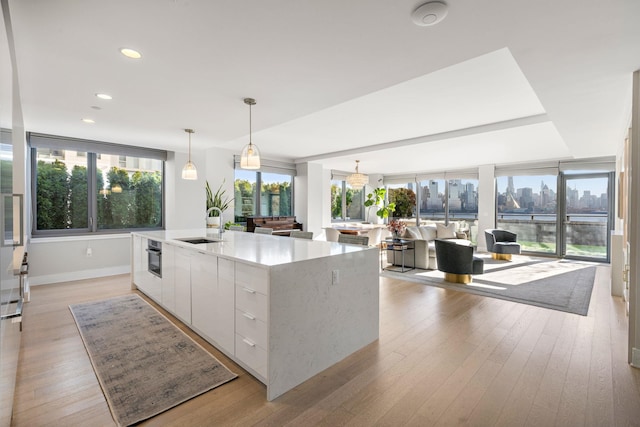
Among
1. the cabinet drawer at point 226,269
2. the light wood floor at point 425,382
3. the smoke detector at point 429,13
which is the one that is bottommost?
the light wood floor at point 425,382

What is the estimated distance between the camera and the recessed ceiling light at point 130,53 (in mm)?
2246

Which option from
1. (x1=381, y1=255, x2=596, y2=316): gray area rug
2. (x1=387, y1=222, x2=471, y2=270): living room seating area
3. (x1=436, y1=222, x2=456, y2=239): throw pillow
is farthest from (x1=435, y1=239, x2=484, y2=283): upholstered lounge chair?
(x1=436, y1=222, x2=456, y2=239): throw pillow

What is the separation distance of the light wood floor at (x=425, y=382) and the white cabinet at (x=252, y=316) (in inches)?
7.8

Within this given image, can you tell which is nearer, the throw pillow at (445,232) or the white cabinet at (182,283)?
the white cabinet at (182,283)

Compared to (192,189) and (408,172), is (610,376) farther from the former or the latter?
(408,172)

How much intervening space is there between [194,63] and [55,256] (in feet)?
15.4

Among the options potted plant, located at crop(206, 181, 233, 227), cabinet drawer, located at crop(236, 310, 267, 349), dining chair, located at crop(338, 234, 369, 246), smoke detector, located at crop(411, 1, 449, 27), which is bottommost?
cabinet drawer, located at crop(236, 310, 267, 349)

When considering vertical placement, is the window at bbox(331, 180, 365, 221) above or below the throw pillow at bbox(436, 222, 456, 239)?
above

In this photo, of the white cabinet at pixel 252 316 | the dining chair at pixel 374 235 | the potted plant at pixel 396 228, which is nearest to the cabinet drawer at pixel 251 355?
the white cabinet at pixel 252 316

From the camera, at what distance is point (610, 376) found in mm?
2340

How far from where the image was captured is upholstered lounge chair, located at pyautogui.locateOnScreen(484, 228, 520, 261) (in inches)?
287

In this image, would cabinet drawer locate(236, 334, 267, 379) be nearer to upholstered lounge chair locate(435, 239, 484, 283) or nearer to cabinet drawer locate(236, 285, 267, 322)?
cabinet drawer locate(236, 285, 267, 322)

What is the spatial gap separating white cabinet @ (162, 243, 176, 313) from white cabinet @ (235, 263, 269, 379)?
1.41 meters

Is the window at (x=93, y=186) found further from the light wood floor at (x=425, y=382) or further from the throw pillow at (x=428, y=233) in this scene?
the throw pillow at (x=428, y=233)
